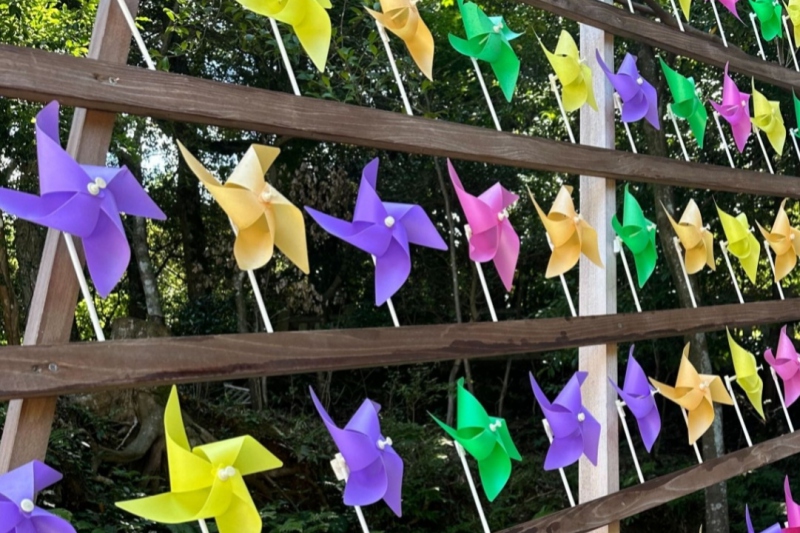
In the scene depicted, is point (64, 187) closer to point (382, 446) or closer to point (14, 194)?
point (14, 194)

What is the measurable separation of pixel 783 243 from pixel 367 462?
44.7 inches

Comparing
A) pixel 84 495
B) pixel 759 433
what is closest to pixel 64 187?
pixel 84 495

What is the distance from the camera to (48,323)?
2.28ft

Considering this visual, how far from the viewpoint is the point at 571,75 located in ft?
4.02

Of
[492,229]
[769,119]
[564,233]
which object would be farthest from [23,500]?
[769,119]

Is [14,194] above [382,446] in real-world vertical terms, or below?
above

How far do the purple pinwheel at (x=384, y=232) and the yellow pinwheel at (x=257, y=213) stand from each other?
2.6 inches

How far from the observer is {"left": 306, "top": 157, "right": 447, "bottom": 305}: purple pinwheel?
0.92m

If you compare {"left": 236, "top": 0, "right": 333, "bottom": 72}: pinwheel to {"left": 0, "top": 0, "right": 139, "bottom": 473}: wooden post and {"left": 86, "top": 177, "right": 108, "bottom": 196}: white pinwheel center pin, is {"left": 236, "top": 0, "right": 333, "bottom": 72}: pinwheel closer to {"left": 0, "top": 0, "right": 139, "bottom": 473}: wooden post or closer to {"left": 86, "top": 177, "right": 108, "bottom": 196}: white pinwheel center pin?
{"left": 0, "top": 0, "right": 139, "bottom": 473}: wooden post

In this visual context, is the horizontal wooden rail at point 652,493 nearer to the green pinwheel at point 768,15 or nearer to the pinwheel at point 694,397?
the pinwheel at point 694,397

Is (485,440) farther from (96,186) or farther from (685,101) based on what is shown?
(685,101)

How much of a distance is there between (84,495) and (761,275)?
145 inches

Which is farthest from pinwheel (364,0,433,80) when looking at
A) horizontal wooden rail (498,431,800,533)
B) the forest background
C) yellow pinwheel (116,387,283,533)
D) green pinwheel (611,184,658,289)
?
the forest background

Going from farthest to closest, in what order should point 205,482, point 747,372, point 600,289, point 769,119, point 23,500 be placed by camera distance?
point 769,119, point 747,372, point 600,289, point 205,482, point 23,500
